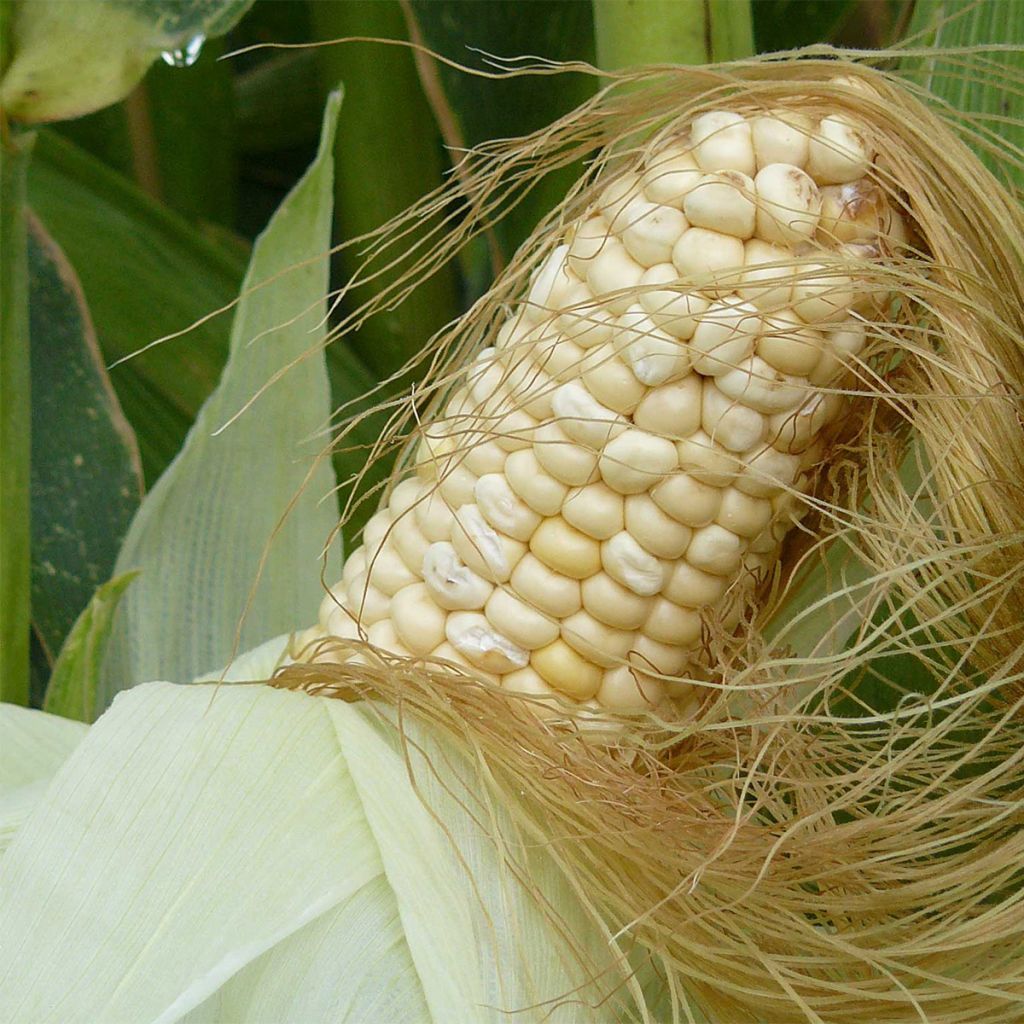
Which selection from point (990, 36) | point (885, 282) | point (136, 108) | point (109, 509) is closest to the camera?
point (885, 282)

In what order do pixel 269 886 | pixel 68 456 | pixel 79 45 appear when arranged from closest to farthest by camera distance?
1. pixel 269 886
2. pixel 79 45
3. pixel 68 456

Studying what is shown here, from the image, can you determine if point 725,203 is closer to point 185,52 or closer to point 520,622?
point 520,622

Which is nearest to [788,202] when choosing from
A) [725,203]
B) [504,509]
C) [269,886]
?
[725,203]

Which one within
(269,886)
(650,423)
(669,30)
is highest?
(669,30)

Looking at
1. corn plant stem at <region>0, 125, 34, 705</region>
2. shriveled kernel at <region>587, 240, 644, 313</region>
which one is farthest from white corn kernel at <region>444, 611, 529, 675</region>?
corn plant stem at <region>0, 125, 34, 705</region>

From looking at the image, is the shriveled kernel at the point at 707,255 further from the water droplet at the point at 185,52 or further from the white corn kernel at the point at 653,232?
the water droplet at the point at 185,52

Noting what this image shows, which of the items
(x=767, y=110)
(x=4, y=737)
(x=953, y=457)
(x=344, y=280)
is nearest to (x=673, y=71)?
(x=767, y=110)

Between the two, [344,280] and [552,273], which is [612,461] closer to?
[552,273]

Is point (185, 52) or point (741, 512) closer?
point (741, 512)
